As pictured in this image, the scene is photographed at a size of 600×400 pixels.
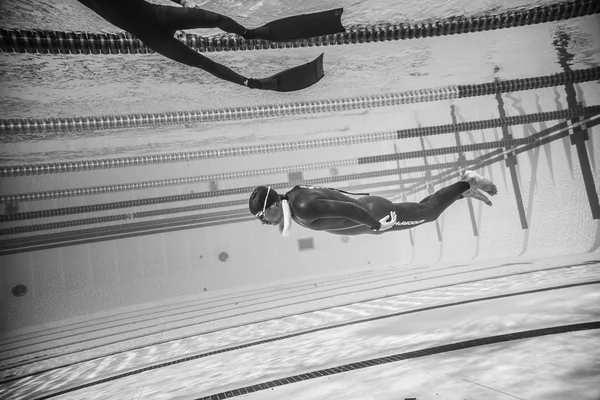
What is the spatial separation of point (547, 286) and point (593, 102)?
930cm

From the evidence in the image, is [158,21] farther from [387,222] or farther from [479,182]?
[479,182]

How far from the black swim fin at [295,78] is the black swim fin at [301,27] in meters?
0.78

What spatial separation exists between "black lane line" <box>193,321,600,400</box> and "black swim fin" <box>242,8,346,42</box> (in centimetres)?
282

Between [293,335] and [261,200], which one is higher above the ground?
[261,200]

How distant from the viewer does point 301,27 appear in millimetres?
3281

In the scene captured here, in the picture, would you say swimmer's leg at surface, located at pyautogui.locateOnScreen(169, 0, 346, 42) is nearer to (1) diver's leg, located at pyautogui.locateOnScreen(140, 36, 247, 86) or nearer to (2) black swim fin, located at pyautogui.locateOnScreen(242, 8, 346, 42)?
(2) black swim fin, located at pyautogui.locateOnScreen(242, 8, 346, 42)

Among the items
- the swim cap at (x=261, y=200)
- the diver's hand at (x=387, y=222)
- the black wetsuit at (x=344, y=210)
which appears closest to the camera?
the black wetsuit at (x=344, y=210)

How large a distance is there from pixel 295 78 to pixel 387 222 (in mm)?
2166

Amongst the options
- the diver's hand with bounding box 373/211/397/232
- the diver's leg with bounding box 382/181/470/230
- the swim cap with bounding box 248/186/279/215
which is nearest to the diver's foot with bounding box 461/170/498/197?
the diver's leg with bounding box 382/181/470/230

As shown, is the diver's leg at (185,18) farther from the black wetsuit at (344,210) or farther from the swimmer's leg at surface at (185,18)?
the black wetsuit at (344,210)

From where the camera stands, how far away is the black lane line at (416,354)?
1.90 meters

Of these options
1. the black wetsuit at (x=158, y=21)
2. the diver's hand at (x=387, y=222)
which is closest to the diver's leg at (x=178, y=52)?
the black wetsuit at (x=158, y=21)

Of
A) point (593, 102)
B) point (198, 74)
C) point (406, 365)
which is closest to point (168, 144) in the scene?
point (198, 74)

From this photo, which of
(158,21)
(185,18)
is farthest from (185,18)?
(158,21)
